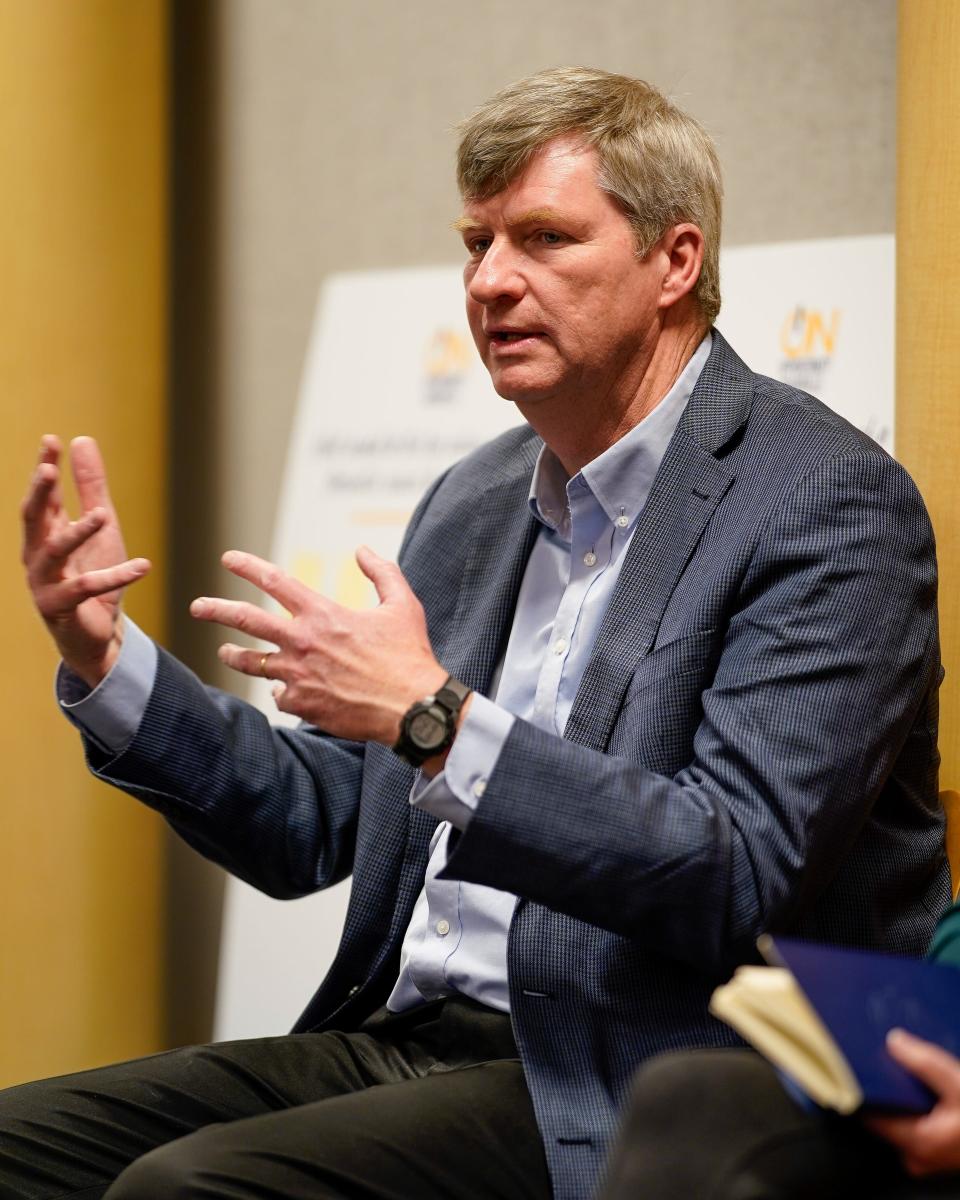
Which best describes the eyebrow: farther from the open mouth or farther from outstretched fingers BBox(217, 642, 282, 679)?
outstretched fingers BBox(217, 642, 282, 679)

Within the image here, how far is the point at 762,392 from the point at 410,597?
60 cm

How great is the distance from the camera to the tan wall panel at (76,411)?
3.04 m

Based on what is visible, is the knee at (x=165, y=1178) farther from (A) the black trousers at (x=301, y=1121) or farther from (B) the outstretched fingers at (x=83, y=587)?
(B) the outstretched fingers at (x=83, y=587)

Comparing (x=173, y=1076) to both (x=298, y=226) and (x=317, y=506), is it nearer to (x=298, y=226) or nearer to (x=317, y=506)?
(x=317, y=506)

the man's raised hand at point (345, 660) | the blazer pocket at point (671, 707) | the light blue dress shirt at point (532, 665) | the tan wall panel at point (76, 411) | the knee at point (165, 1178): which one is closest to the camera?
the knee at point (165, 1178)

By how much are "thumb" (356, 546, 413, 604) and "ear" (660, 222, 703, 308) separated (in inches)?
23.8

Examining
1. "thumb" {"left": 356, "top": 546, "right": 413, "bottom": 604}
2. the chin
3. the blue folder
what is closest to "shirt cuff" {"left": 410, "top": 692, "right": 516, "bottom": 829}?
"thumb" {"left": 356, "top": 546, "right": 413, "bottom": 604}

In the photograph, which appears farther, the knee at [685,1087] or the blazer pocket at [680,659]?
the blazer pocket at [680,659]

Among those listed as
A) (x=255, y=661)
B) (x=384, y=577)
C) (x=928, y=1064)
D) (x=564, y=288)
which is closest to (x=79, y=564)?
(x=255, y=661)

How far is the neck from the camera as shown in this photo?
1866mm

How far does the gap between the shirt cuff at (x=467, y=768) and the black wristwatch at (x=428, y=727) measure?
0.01 metres

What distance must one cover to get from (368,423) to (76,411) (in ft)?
2.18

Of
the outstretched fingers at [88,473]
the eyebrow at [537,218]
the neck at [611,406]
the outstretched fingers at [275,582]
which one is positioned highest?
the eyebrow at [537,218]

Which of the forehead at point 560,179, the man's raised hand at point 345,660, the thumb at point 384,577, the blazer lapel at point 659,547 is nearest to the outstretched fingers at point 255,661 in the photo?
the man's raised hand at point 345,660
